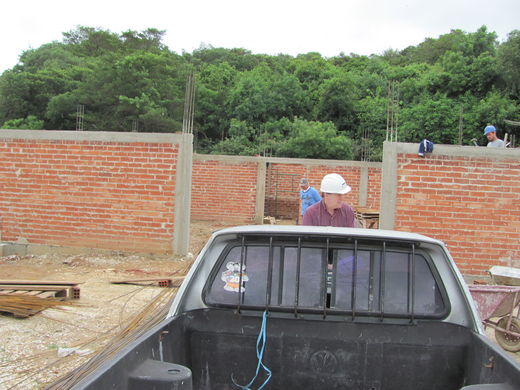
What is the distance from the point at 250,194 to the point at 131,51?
2800cm

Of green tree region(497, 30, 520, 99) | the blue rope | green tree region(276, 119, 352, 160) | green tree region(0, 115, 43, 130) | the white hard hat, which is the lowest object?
the blue rope

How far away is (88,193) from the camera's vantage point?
9016 mm

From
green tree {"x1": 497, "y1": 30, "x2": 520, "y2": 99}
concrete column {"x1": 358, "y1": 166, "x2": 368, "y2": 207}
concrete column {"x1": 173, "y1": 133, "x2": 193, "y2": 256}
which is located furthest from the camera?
green tree {"x1": 497, "y1": 30, "x2": 520, "y2": 99}

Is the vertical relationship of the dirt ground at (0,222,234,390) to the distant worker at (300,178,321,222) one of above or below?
below

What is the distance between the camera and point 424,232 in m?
7.50

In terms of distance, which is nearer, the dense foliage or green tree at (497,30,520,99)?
green tree at (497,30,520,99)

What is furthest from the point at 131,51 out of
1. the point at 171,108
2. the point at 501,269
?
the point at 501,269

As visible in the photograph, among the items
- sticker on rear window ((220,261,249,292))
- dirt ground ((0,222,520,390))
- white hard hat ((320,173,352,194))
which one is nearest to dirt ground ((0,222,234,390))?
dirt ground ((0,222,520,390))

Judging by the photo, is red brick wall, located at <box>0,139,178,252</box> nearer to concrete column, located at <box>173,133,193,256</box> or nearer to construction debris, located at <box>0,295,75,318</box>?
concrete column, located at <box>173,133,193,256</box>

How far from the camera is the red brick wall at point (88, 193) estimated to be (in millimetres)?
8773

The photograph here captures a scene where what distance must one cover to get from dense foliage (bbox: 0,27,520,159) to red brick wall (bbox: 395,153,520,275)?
19.1 metres

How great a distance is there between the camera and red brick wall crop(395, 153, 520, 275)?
721 cm

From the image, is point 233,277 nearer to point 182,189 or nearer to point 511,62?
point 182,189

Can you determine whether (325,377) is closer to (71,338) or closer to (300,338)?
(300,338)
